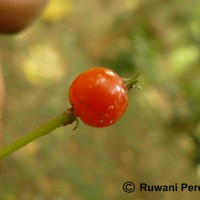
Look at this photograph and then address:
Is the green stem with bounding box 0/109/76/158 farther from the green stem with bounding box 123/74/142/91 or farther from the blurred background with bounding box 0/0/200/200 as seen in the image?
the blurred background with bounding box 0/0/200/200

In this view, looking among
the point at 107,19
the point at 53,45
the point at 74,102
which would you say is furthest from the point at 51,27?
the point at 74,102

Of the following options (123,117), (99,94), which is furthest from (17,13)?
(123,117)

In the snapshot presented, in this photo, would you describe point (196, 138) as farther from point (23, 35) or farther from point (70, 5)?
point (70, 5)

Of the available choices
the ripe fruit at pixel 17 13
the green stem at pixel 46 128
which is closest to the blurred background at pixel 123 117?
the ripe fruit at pixel 17 13

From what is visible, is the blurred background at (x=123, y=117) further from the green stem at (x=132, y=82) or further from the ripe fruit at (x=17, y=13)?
the green stem at (x=132, y=82)

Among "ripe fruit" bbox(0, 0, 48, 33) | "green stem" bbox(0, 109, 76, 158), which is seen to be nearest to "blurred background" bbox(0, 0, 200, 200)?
"ripe fruit" bbox(0, 0, 48, 33)

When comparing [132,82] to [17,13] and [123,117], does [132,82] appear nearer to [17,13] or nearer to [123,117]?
[17,13]
